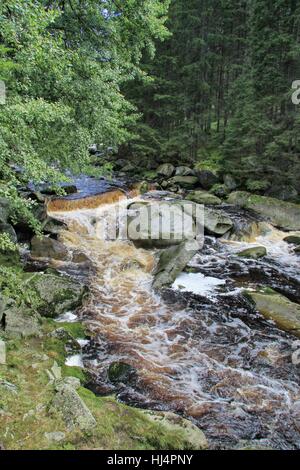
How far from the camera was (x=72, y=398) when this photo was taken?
4160 millimetres

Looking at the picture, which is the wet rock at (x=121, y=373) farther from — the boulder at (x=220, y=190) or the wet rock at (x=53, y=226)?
the boulder at (x=220, y=190)

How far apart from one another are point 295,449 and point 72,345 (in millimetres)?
4067

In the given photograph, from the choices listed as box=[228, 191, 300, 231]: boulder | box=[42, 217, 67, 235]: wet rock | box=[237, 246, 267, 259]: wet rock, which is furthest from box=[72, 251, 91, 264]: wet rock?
box=[228, 191, 300, 231]: boulder

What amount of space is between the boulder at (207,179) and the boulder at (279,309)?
13.5 m

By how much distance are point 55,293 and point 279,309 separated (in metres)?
5.41

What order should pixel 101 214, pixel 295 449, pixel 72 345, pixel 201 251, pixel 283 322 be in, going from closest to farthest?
pixel 295 449 → pixel 72 345 → pixel 283 322 → pixel 201 251 → pixel 101 214

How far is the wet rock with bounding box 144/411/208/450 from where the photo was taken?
4.30 meters

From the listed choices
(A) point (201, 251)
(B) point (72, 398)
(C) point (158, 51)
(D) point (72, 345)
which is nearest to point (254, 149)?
(A) point (201, 251)

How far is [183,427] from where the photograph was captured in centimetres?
446

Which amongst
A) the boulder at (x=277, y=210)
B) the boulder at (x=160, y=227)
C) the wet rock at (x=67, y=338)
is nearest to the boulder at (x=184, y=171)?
the boulder at (x=277, y=210)

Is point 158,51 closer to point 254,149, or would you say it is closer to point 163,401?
point 254,149

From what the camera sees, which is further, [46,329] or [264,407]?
[46,329]

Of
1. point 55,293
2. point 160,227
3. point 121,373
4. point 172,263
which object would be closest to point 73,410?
point 121,373

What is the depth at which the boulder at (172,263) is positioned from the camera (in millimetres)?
10016
